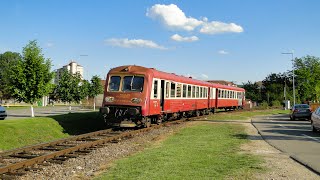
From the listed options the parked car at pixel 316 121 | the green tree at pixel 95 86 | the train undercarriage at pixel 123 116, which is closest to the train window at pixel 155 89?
the train undercarriage at pixel 123 116

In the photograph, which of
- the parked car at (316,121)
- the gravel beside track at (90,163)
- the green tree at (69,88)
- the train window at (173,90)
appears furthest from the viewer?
the green tree at (69,88)

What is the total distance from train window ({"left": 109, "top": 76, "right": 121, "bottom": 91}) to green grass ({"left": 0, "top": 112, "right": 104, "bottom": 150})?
9.68ft

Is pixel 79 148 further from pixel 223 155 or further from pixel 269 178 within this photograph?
pixel 269 178

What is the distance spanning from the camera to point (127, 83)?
64.4 ft

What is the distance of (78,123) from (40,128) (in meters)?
4.19

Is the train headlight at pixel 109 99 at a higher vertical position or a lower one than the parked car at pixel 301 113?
higher

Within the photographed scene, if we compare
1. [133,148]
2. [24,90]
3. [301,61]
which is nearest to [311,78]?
→ [301,61]

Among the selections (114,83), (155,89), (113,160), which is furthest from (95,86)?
(113,160)

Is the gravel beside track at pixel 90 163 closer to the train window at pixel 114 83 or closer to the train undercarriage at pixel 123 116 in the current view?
the train undercarriage at pixel 123 116

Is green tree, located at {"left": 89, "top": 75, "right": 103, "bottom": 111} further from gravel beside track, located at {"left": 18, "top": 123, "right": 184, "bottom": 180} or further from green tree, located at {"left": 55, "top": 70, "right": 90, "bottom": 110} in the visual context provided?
gravel beside track, located at {"left": 18, "top": 123, "right": 184, "bottom": 180}

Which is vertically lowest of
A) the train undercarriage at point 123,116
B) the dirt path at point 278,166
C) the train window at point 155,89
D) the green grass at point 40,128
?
the dirt path at point 278,166

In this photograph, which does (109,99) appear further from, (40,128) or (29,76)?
(29,76)

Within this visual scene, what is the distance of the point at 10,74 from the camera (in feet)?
79.0

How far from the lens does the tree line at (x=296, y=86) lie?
6831 cm
